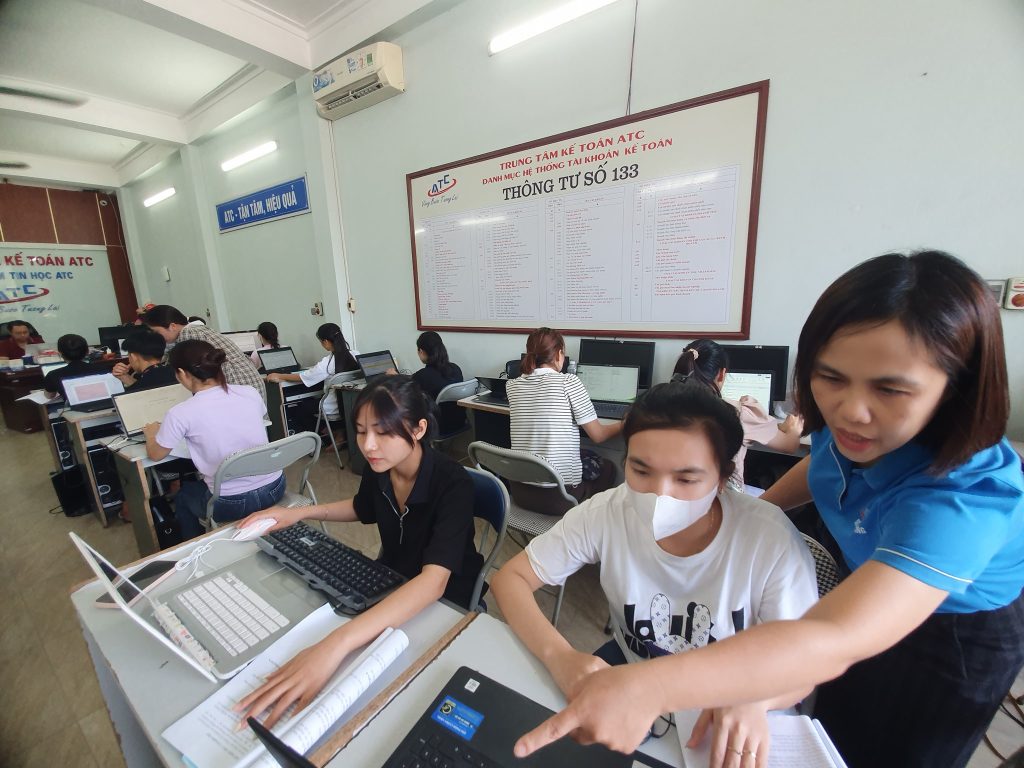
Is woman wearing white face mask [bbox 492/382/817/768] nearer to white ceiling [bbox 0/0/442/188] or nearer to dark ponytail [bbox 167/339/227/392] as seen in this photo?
dark ponytail [bbox 167/339/227/392]

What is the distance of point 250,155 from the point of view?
14.3 ft

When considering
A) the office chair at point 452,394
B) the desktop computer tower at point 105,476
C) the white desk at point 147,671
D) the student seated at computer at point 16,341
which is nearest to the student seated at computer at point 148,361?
the desktop computer tower at point 105,476

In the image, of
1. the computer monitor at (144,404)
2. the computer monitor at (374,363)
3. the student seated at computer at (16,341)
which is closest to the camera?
the computer monitor at (144,404)

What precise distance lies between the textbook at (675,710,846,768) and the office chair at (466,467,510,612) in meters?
0.69

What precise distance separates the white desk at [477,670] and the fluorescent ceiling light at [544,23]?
2.96m

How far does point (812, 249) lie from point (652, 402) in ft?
6.04

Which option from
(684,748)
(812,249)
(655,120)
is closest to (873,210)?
(812,249)

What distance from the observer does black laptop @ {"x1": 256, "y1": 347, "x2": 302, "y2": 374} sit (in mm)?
3736

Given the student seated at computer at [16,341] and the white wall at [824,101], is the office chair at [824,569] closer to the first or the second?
the white wall at [824,101]

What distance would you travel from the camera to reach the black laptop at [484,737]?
19.9 inches

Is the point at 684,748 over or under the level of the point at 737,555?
under

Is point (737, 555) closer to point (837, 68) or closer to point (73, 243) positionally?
point (837, 68)

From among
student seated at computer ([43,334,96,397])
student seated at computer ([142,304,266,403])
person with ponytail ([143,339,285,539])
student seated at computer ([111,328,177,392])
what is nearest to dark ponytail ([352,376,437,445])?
person with ponytail ([143,339,285,539])

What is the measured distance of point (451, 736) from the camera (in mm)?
535
